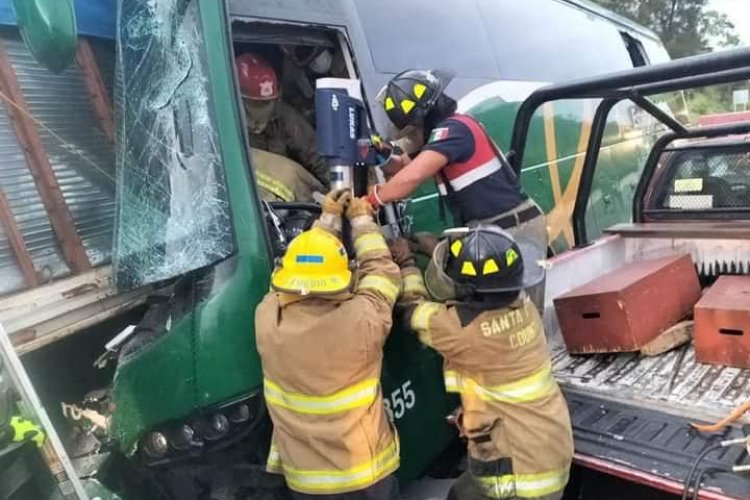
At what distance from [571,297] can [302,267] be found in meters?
1.68

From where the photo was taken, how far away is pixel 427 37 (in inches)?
157

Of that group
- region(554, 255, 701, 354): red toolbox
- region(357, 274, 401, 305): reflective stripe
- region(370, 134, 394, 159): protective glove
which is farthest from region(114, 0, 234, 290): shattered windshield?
region(554, 255, 701, 354): red toolbox

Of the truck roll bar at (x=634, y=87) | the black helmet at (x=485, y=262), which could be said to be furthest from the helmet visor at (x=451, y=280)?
the truck roll bar at (x=634, y=87)

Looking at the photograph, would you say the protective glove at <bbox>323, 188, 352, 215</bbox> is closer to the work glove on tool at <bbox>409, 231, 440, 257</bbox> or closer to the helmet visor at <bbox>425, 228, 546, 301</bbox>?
the helmet visor at <bbox>425, 228, 546, 301</bbox>

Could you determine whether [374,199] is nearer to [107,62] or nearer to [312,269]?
[312,269]

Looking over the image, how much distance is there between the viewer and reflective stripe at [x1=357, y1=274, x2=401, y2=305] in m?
2.42

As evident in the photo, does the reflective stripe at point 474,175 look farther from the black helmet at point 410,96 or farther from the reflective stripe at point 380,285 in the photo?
the reflective stripe at point 380,285

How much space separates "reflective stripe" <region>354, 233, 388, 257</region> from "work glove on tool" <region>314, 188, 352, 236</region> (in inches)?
3.4

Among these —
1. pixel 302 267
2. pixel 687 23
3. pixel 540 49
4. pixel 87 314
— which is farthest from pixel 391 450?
pixel 687 23

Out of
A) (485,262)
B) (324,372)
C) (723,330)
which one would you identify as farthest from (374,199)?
(723,330)

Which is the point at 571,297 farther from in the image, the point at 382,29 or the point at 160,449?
the point at 160,449

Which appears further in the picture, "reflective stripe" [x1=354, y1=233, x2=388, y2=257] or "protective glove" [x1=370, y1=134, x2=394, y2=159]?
"protective glove" [x1=370, y1=134, x2=394, y2=159]

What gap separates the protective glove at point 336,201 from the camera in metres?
2.53

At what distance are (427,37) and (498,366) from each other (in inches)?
88.6
